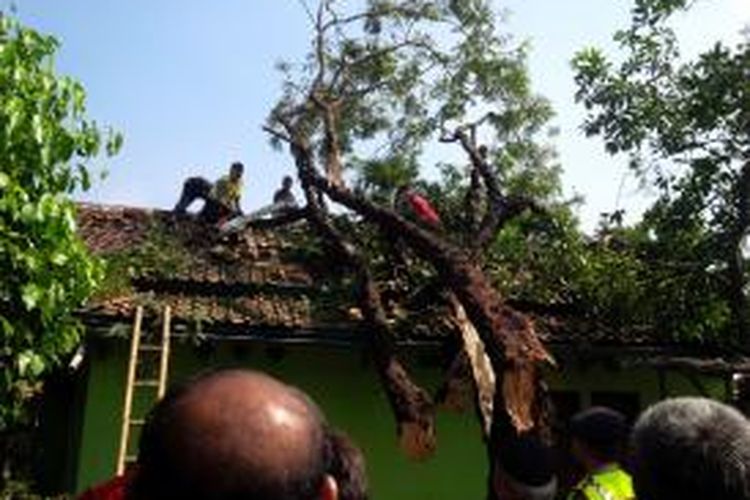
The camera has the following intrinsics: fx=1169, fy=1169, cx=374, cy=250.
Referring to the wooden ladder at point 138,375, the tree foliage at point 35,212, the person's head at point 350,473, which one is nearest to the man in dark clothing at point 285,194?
the wooden ladder at point 138,375

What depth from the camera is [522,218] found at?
18141 mm

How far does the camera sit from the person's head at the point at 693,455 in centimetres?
260

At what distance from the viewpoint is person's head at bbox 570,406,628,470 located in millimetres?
4539

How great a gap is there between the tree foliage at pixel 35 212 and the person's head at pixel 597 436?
379 centimetres

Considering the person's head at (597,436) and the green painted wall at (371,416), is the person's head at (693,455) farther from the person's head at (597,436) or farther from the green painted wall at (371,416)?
the green painted wall at (371,416)

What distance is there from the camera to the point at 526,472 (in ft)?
14.4

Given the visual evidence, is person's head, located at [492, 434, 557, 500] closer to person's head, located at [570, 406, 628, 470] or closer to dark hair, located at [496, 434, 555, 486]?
dark hair, located at [496, 434, 555, 486]

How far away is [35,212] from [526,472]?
12.7ft

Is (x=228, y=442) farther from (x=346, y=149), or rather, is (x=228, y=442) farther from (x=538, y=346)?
(x=346, y=149)

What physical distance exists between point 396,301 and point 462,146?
2204 millimetres

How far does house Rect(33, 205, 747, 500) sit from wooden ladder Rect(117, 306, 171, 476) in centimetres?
26

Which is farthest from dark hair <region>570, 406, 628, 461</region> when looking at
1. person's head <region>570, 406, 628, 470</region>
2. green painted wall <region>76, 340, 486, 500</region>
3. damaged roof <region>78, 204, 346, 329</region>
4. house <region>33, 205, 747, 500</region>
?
green painted wall <region>76, 340, 486, 500</region>

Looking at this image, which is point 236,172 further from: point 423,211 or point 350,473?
point 350,473

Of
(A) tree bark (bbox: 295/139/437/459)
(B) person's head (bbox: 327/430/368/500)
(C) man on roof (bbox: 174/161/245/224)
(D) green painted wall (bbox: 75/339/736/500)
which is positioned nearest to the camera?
(B) person's head (bbox: 327/430/368/500)
